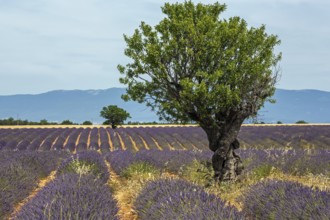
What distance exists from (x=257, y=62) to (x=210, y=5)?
1757 millimetres

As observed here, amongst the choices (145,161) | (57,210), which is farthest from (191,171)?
(57,210)

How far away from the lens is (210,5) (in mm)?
9320

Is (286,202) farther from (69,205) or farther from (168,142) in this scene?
(168,142)

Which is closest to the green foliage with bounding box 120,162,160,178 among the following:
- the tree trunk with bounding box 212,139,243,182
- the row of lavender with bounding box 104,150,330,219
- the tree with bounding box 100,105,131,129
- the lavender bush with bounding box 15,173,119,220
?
the tree trunk with bounding box 212,139,243,182

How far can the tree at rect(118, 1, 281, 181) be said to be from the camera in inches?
336

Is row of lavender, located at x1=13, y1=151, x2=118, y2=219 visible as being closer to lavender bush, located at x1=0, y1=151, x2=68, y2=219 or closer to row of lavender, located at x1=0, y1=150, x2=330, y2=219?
row of lavender, located at x1=0, y1=150, x2=330, y2=219

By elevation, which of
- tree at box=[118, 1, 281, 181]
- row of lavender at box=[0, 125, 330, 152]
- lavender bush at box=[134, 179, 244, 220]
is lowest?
lavender bush at box=[134, 179, 244, 220]

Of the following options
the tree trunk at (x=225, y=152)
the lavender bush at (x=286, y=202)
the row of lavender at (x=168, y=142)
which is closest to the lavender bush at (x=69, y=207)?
the lavender bush at (x=286, y=202)

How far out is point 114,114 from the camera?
37.2m

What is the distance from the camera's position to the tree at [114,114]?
3656cm

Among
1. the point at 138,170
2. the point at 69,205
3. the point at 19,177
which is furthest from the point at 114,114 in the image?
the point at 69,205

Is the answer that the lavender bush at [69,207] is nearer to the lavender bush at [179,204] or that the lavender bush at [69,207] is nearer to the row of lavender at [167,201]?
the row of lavender at [167,201]

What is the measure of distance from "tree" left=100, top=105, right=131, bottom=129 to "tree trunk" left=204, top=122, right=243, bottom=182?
2746 centimetres

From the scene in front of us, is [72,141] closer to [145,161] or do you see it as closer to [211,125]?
[145,161]
